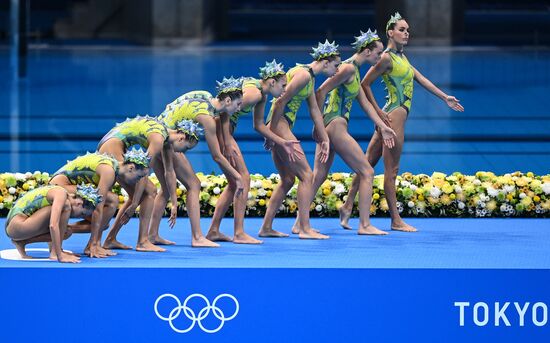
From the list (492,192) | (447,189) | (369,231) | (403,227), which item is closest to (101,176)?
(369,231)

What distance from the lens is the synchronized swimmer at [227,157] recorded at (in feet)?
32.0

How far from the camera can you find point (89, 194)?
9547mm

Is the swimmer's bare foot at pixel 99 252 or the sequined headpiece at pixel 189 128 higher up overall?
the sequined headpiece at pixel 189 128

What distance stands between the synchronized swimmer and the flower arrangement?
0.65 meters

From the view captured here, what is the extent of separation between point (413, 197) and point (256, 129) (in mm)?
2070

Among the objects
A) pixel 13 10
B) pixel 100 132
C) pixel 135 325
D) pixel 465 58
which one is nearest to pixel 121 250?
pixel 135 325

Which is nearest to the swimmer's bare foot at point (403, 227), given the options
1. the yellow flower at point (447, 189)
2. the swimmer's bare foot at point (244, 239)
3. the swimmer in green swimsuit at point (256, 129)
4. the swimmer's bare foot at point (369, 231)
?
the swimmer's bare foot at point (369, 231)

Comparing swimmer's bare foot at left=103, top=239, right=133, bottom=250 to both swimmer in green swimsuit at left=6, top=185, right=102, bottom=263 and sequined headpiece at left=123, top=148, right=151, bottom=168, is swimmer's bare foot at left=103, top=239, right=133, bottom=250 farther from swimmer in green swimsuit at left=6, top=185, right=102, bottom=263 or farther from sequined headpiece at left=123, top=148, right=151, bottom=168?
sequined headpiece at left=123, top=148, right=151, bottom=168

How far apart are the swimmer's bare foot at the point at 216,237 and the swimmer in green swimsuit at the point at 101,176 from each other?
97cm

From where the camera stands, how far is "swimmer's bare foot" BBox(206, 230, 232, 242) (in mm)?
10750

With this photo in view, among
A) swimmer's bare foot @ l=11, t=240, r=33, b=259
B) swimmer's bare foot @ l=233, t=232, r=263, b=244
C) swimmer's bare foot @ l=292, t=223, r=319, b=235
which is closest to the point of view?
swimmer's bare foot @ l=11, t=240, r=33, b=259

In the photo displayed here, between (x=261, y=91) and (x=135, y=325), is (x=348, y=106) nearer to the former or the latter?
(x=261, y=91)

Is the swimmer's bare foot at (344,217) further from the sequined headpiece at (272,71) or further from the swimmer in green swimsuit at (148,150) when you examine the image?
the swimmer in green swimsuit at (148,150)

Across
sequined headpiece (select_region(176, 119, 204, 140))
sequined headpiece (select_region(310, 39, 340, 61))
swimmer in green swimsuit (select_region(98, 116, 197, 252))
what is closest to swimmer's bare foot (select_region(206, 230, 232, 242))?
swimmer in green swimsuit (select_region(98, 116, 197, 252))
